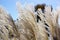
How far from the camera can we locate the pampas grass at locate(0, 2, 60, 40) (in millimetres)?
2309

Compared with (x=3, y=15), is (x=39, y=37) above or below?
below

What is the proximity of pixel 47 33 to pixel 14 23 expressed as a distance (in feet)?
1.48

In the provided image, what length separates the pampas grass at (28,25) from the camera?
2309 millimetres

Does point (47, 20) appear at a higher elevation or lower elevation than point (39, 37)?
higher

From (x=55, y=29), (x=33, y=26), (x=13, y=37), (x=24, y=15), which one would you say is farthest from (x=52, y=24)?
(x=13, y=37)

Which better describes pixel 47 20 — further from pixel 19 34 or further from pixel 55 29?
pixel 19 34

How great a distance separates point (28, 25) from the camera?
2.36 metres

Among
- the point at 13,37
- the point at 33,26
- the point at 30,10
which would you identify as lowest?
the point at 13,37

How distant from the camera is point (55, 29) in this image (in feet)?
7.47

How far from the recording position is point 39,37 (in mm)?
2426

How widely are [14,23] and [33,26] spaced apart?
0.27 m

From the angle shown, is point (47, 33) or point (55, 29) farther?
point (47, 33)

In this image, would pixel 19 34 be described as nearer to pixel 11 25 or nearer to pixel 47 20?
pixel 11 25

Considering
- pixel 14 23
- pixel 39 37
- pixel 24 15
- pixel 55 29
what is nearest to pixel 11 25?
pixel 14 23
